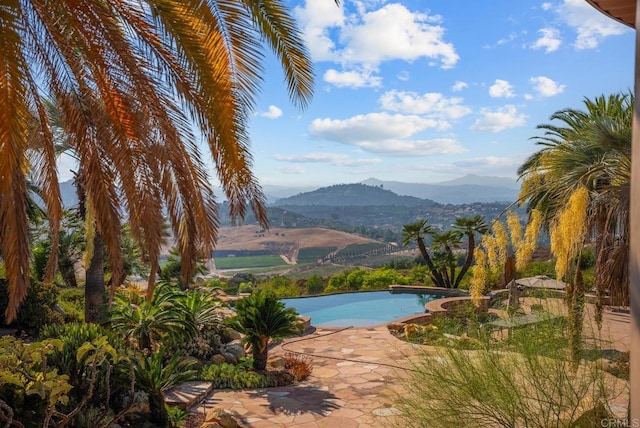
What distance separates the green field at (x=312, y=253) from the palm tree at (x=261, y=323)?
174ft

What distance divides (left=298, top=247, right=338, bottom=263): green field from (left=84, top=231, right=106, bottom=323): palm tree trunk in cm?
5182

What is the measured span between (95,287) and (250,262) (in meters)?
60.5

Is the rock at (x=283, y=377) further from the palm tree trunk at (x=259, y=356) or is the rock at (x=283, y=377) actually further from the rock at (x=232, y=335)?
the rock at (x=232, y=335)

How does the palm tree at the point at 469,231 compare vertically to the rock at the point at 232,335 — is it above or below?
above

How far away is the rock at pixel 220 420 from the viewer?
4.94m

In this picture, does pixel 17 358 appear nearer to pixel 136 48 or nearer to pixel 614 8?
pixel 136 48

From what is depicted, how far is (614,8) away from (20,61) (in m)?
3.99

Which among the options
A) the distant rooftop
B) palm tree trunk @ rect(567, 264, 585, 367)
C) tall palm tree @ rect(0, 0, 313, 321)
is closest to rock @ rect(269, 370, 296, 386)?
tall palm tree @ rect(0, 0, 313, 321)

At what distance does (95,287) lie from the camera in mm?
8594

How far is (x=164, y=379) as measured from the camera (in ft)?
16.9

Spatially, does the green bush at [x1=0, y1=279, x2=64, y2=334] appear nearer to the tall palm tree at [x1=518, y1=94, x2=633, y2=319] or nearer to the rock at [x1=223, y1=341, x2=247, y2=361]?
the rock at [x1=223, y1=341, x2=247, y2=361]

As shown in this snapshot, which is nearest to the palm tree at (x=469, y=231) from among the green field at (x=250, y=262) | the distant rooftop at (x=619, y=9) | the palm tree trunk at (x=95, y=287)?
the palm tree trunk at (x=95, y=287)

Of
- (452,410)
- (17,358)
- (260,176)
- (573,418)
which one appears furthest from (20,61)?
(573,418)

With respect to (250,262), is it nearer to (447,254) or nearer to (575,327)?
(447,254)
